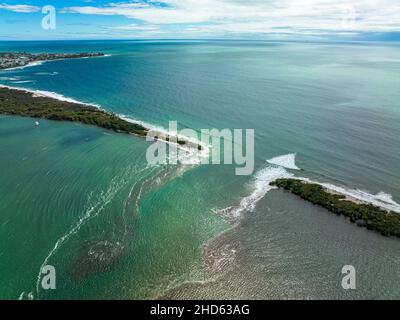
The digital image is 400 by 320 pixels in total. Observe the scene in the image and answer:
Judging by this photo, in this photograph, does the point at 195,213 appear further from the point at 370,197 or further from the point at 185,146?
the point at 370,197

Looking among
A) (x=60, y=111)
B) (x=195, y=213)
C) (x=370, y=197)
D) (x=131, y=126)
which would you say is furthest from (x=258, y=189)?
(x=60, y=111)

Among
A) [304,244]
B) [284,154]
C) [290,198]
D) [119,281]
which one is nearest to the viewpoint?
[119,281]

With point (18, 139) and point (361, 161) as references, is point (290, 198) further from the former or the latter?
point (18, 139)
